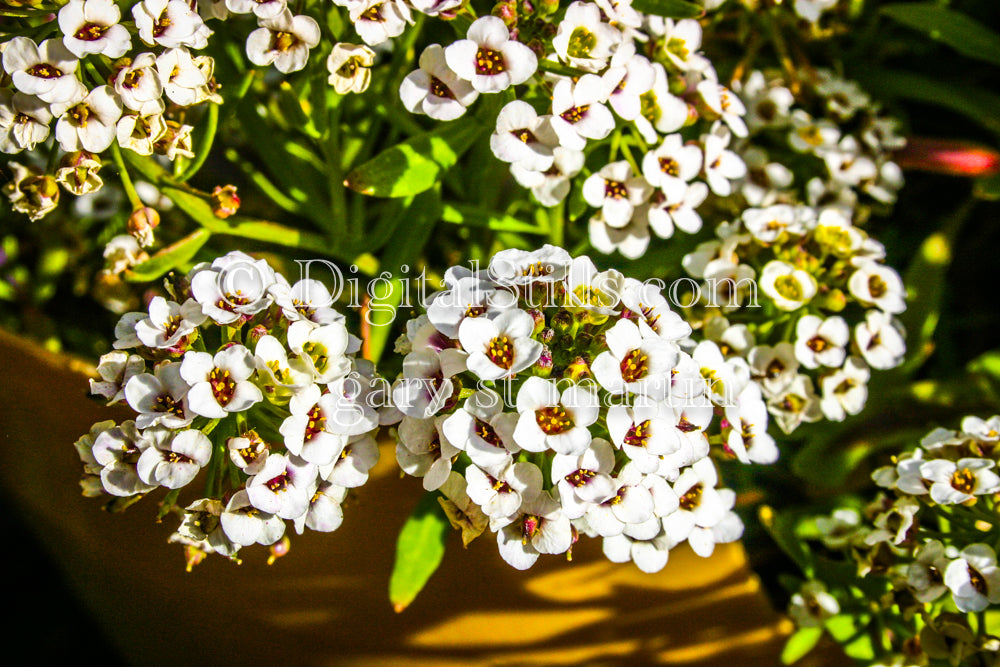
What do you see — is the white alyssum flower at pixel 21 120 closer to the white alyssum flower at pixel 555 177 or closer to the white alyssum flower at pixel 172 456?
the white alyssum flower at pixel 172 456

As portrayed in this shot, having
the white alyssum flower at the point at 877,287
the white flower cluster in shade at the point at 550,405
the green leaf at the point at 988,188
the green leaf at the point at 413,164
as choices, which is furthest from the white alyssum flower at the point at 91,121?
the green leaf at the point at 988,188

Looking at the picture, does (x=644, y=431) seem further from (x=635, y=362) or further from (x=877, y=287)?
(x=877, y=287)

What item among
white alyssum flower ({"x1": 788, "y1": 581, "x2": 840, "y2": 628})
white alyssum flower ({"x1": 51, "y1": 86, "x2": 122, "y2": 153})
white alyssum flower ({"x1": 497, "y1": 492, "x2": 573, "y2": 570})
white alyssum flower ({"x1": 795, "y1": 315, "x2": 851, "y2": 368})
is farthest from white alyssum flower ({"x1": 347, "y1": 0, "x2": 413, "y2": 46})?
white alyssum flower ({"x1": 788, "y1": 581, "x2": 840, "y2": 628})

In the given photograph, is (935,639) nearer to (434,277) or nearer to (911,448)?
(911,448)

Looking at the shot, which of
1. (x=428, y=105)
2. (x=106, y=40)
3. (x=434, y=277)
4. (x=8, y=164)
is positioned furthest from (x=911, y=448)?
(x=8, y=164)

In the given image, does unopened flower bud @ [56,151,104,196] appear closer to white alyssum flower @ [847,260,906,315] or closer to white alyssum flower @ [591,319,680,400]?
white alyssum flower @ [591,319,680,400]

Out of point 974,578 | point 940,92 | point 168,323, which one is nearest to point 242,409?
point 168,323
